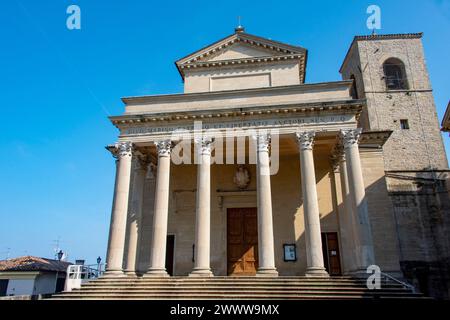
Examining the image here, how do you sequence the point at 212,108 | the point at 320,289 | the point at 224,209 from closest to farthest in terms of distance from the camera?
the point at 320,289, the point at 212,108, the point at 224,209

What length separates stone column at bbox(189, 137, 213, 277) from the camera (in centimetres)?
1452

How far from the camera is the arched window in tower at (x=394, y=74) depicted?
2594 centimetres

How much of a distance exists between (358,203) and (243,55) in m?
11.1

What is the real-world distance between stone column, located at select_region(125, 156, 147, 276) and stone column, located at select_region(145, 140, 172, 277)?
220 cm

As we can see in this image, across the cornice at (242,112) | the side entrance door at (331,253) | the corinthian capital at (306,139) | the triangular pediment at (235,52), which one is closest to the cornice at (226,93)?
the cornice at (242,112)

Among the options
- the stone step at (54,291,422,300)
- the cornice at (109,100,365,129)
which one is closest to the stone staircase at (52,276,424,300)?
the stone step at (54,291,422,300)

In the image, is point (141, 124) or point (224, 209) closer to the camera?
point (141, 124)

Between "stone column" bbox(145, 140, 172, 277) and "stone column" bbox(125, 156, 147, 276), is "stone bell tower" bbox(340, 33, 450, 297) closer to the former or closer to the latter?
"stone column" bbox(145, 140, 172, 277)

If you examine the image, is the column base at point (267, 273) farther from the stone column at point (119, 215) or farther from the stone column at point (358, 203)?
the stone column at point (119, 215)

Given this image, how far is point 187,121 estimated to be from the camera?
16672 millimetres
